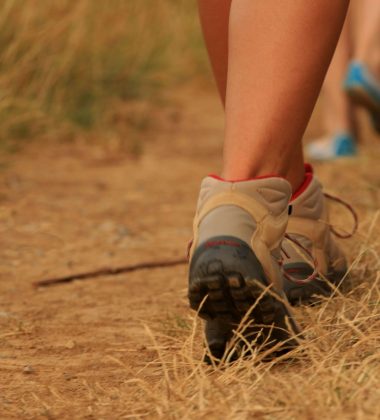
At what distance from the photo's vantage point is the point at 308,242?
1941mm

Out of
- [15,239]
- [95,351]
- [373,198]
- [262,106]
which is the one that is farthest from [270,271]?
[373,198]

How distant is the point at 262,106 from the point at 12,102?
236cm

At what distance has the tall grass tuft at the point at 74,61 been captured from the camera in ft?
12.8

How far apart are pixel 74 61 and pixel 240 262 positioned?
300 centimetres

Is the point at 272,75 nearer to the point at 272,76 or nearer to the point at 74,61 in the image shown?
the point at 272,76

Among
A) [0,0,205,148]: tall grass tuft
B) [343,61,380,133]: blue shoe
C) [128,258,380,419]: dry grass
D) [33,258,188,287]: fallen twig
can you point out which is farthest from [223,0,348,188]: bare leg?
[0,0,205,148]: tall grass tuft

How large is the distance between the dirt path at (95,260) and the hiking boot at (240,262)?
163 millimetres

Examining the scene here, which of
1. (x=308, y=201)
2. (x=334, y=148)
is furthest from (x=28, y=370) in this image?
(x=334, y=148)

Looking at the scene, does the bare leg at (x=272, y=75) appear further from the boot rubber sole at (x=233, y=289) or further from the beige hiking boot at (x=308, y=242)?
the beige hiking boot at (x=308, y=242)

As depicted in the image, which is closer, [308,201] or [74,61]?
[308,201]

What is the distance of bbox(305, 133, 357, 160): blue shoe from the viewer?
13.5 ft

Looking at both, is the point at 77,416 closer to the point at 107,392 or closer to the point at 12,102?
the point at 107,392

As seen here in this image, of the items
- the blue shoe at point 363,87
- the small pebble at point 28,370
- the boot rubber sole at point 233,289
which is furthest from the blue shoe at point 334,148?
the boot rubber sole at point 233,289

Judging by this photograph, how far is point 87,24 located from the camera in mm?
4406
